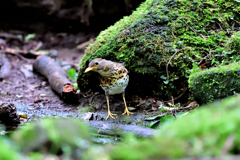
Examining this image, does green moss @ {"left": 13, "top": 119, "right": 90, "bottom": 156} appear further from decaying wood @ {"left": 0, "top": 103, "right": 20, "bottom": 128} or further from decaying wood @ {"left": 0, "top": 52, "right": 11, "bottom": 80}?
decaying wood @ {"left": 0, "top": 52, "right": 11, "bottom": 80}

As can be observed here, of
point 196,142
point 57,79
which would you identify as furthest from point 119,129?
A: point 57,79

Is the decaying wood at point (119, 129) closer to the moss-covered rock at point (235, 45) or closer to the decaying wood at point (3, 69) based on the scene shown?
the moss-covered rock at point (235, 45)

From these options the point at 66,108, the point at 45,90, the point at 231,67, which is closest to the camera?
the point at 231,67

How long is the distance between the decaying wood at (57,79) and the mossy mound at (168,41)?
0.60 metres

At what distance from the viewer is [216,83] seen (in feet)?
13.9

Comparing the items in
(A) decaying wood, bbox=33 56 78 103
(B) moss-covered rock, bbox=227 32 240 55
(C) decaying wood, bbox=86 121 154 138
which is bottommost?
(C) decaying wood, bbox=86 121 154 138

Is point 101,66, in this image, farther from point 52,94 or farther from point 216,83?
point 52,94

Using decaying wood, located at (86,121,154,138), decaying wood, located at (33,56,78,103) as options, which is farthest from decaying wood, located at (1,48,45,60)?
decaying wood, located at (86,121,154,138)

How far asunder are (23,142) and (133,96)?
4236 mm

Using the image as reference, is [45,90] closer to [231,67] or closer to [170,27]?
[170,27]

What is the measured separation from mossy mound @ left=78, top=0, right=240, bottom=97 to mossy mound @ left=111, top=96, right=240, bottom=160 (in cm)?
357

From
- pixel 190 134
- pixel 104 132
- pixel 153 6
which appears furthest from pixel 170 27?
pixel 190 134

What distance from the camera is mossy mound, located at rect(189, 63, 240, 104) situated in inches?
159

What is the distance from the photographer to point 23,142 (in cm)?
188
